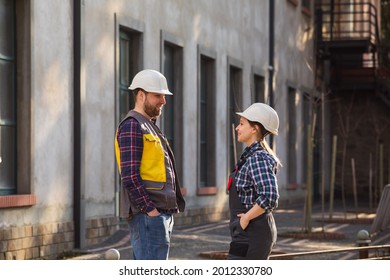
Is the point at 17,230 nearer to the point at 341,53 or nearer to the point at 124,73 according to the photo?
the point at 124,73

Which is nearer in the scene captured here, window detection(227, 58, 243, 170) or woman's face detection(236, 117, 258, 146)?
woman's face detection(236, 117, 258, 146)

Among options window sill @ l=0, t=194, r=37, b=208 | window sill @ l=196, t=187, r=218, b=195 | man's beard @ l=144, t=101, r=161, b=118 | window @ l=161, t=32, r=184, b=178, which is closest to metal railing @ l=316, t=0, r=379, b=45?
window sill @ l=196, t=187, r=218, b=195

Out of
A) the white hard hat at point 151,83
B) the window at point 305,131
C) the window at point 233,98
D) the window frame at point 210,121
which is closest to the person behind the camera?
the white hard hat at point 151,83

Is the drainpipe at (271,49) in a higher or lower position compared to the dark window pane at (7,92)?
higher

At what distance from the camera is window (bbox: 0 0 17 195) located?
14.1m

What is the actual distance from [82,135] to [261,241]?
8914 mm

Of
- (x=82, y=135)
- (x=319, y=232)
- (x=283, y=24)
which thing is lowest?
(x=319, y=232)

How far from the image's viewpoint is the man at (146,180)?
24.5 feet

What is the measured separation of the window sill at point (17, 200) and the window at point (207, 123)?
890cm

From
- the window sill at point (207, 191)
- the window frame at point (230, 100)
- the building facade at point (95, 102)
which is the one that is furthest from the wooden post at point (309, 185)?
the window frame at point (230, 100)

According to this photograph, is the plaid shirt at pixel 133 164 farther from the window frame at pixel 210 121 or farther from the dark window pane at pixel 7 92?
the window frame at pixel 210 121

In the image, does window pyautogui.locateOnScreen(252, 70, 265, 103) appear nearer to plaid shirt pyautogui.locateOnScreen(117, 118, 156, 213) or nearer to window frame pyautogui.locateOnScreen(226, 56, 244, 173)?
window frame pyautogui.locateOnScreen(226, 56, 244, 173)
